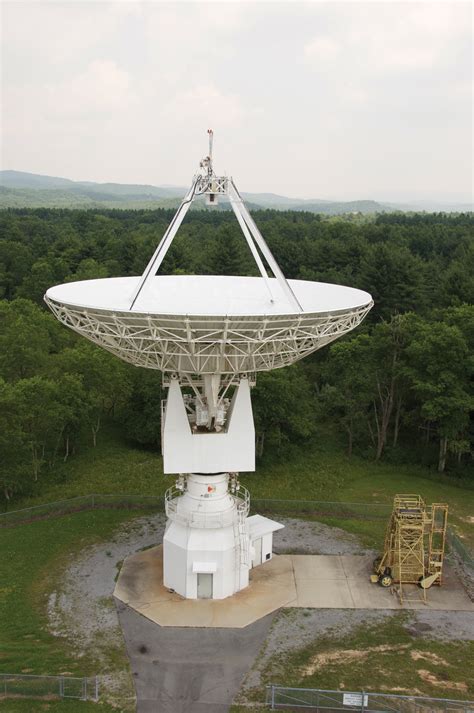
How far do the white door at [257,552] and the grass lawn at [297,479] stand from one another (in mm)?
5152

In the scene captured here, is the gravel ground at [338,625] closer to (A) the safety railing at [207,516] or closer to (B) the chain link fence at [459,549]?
(A) the safety railing at [207,516]

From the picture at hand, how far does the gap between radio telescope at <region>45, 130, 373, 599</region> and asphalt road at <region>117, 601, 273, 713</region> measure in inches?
82.6

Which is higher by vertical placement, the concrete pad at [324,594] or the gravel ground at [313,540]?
the concrete pad at [324,594]

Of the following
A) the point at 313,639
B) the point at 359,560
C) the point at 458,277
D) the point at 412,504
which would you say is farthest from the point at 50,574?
the point at 458,277

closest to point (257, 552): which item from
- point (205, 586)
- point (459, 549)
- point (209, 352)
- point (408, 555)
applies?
point (205, 586)

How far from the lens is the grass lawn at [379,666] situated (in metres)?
16.1

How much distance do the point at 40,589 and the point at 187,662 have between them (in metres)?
6.68

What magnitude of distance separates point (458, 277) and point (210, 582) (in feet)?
106

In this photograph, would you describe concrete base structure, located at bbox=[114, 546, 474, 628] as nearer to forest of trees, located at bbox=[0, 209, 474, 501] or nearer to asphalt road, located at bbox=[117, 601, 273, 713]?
asphalt road, located at bbox=[117, 601, 273, 713]

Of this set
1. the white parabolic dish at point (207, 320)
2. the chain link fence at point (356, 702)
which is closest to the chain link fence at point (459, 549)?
the chain link fence at point (356, 702)

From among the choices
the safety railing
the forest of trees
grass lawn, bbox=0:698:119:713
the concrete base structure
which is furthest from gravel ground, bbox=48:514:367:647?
the forest of trees

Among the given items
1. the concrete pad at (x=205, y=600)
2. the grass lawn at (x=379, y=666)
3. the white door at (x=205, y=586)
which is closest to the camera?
the grass lawn at (x=379, y=666)

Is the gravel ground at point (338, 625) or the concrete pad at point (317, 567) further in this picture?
the concrete pad at point (317, 567)

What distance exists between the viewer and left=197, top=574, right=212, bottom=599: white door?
2041 cm
